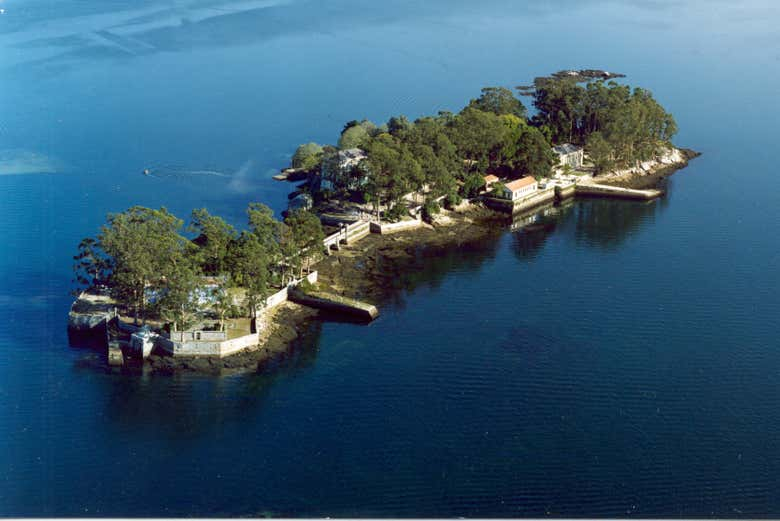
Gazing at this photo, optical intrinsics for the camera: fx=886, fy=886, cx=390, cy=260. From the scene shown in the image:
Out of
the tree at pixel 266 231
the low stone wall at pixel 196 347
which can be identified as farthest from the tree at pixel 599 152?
the low stone wall at pixel 196 347

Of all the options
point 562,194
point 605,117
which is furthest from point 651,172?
point 562,194

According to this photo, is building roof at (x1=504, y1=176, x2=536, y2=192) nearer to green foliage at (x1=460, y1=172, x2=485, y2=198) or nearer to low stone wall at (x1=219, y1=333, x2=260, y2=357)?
green foliage at (x1=460, y1=172, x2=485, y2=198)

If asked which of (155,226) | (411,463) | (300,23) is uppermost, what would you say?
(300,23)

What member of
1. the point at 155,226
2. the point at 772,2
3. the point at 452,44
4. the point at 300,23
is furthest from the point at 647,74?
the point at 155,226

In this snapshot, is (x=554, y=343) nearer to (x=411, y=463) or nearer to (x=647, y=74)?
(x=411, y=463)

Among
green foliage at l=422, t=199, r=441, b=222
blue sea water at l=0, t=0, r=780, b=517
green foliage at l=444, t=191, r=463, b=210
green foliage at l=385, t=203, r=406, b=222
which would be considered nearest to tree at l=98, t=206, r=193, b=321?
blue sea water at l=0, t=0, r=780, b=517
